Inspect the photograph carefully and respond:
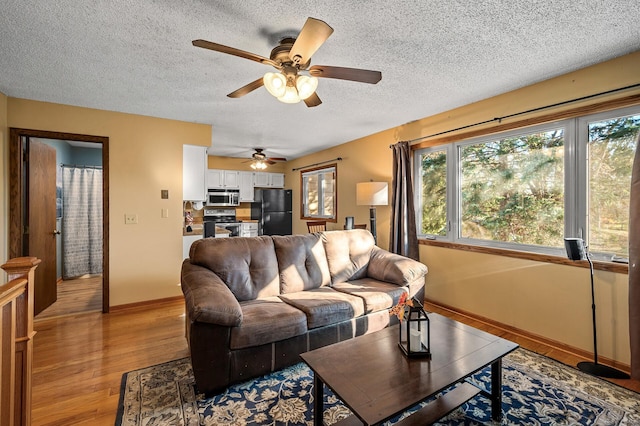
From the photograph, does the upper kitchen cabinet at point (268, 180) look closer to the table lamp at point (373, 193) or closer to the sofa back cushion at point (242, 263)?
the table lamp at point (373, 193)

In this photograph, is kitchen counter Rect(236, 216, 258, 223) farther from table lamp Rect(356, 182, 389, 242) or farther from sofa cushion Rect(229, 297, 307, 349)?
sofa cushion Rect(229, 297, 307, 349)

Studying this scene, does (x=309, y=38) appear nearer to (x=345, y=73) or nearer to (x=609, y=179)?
(x=345, y=73)

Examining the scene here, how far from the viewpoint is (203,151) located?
13.5 feet

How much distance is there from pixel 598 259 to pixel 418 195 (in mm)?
1947

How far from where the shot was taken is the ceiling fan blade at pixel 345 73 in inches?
74.3

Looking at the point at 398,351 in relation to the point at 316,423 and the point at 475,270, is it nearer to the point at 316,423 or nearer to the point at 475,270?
the point at 316,423

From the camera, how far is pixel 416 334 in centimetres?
163

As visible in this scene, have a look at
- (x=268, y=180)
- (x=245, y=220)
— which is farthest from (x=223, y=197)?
(x=268, y=180)

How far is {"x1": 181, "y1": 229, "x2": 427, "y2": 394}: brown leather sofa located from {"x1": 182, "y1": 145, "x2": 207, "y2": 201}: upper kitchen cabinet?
62.9 inches

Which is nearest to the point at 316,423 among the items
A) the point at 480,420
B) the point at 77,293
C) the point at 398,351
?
the point at 398,351

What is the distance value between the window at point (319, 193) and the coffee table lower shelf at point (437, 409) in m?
4.01

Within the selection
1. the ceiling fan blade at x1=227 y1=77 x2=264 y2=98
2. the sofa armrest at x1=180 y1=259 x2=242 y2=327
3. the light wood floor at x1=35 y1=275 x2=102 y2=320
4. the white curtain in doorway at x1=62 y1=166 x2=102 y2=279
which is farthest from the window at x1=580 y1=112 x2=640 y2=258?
the white curtain in doorway at x1=62 y1=166 x2=102 y2=279

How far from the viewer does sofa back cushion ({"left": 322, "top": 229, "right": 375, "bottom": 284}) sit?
123 inches

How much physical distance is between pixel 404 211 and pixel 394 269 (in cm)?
112
